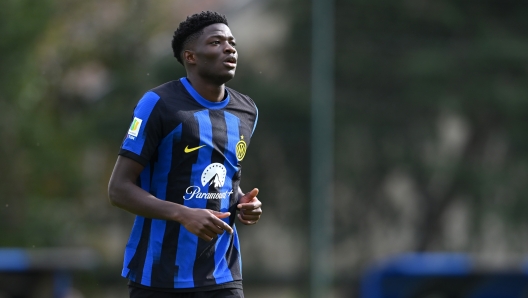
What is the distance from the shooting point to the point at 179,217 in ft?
11.3

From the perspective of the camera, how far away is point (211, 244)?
3.75m

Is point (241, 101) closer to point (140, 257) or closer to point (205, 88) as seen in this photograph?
point (205, 88)

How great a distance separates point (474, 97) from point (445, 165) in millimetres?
943

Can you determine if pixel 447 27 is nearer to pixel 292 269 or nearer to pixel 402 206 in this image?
pixel 402 206

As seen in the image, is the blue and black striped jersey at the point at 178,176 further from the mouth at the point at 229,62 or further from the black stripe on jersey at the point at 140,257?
the mouth at the point at 229,62

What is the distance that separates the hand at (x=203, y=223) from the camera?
3393 mm

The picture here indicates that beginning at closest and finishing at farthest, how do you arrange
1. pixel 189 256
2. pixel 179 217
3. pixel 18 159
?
1. pixel 179 217
2. pixel 189 256
3. pixel 18 159

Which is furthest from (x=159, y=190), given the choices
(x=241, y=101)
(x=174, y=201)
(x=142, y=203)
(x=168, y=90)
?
(x=241, y=101)

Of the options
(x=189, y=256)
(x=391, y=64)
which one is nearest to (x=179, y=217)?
(x=189, y=256)

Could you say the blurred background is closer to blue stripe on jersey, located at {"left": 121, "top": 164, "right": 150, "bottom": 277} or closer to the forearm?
blue stripe on jersey, located at {"left": 121, "top": 164, "right": 150, "bottom": 277}

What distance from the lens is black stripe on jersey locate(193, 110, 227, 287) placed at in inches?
145

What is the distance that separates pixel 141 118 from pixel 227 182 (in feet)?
1.58

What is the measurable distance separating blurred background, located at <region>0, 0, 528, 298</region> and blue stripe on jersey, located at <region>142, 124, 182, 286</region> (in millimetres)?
6474

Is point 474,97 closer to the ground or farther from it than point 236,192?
farther from it
